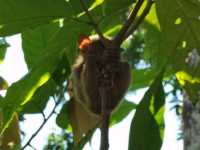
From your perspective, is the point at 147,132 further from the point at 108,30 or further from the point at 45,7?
the point at 45,7

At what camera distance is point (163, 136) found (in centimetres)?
166

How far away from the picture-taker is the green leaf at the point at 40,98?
5.97 ft

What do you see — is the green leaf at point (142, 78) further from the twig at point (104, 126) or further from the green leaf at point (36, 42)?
the twig at point (104, 126)

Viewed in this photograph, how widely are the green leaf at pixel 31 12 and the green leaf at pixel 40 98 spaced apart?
321 mm

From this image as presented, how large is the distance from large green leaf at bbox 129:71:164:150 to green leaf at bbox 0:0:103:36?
323 mm

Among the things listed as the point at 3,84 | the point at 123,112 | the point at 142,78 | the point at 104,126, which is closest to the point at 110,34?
the point at 142,78

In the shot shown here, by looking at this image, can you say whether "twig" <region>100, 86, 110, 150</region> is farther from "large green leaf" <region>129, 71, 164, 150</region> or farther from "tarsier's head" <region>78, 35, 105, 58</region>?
"large green leaf" <region>129, 71, 164, 150</region>

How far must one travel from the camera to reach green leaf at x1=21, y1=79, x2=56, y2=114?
1.82 meters

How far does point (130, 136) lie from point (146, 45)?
0.25 m

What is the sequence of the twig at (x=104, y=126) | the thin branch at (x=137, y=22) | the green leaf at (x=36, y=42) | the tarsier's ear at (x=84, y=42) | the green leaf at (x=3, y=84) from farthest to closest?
the green leaf at (x=3, y=84), the green leaf at (x=36, y=42), the tarsier's ear at (x=84, y=42), the thin branch at (x=137, y=22), the twig at (x=104, y=126)

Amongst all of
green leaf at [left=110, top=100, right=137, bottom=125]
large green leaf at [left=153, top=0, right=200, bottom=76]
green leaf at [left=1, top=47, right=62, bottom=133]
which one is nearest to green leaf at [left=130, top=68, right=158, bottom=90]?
green leaf at [left=110, top=100, right=137, bottom=125]

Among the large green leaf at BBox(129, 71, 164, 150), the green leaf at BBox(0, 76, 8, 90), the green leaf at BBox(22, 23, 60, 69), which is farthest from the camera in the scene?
the green leaf at BBox(0, 76, 8, 90)

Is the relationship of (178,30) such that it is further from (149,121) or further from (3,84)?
(3,84)

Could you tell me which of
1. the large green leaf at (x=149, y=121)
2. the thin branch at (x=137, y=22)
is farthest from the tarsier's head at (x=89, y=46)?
the large green leaf at (x=149, y=121)
